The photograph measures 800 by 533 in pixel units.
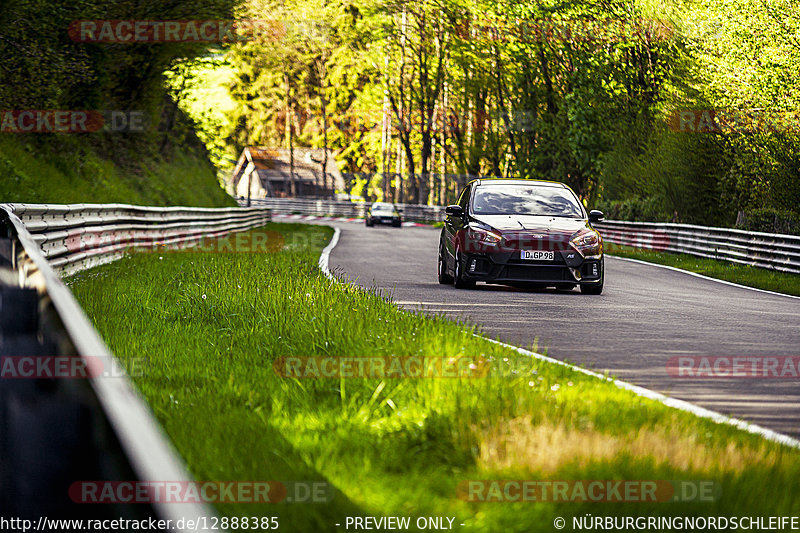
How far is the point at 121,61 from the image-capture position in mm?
28000

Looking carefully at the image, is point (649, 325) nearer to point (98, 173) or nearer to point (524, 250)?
point (524, 250)

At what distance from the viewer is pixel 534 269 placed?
15.8 m

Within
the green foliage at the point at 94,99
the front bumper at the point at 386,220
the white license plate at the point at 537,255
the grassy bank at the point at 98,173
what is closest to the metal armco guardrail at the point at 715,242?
the white license plate at the point at 537,255

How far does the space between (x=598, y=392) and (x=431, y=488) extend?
2.35 metres

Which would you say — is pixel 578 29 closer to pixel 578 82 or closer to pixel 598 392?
pixel 578 82

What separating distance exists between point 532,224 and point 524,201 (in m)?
1.06

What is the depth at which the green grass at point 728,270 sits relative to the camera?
20.2 m

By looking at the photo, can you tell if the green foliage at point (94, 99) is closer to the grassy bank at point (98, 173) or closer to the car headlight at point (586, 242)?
the grassy bank at point (98, 173)

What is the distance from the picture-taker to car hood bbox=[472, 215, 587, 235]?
16.0m

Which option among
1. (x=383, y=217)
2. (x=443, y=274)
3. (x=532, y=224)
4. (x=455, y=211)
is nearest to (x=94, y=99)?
(x=443, y=274)

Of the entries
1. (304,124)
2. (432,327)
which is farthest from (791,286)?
(304,124)

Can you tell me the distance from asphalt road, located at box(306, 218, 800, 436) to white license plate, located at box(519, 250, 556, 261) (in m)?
0.56

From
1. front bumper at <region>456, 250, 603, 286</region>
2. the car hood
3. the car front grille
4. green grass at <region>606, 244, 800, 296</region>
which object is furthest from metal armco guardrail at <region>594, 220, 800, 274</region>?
the car front grille

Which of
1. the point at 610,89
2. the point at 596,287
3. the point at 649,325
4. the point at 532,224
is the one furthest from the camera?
the point at 610,89
